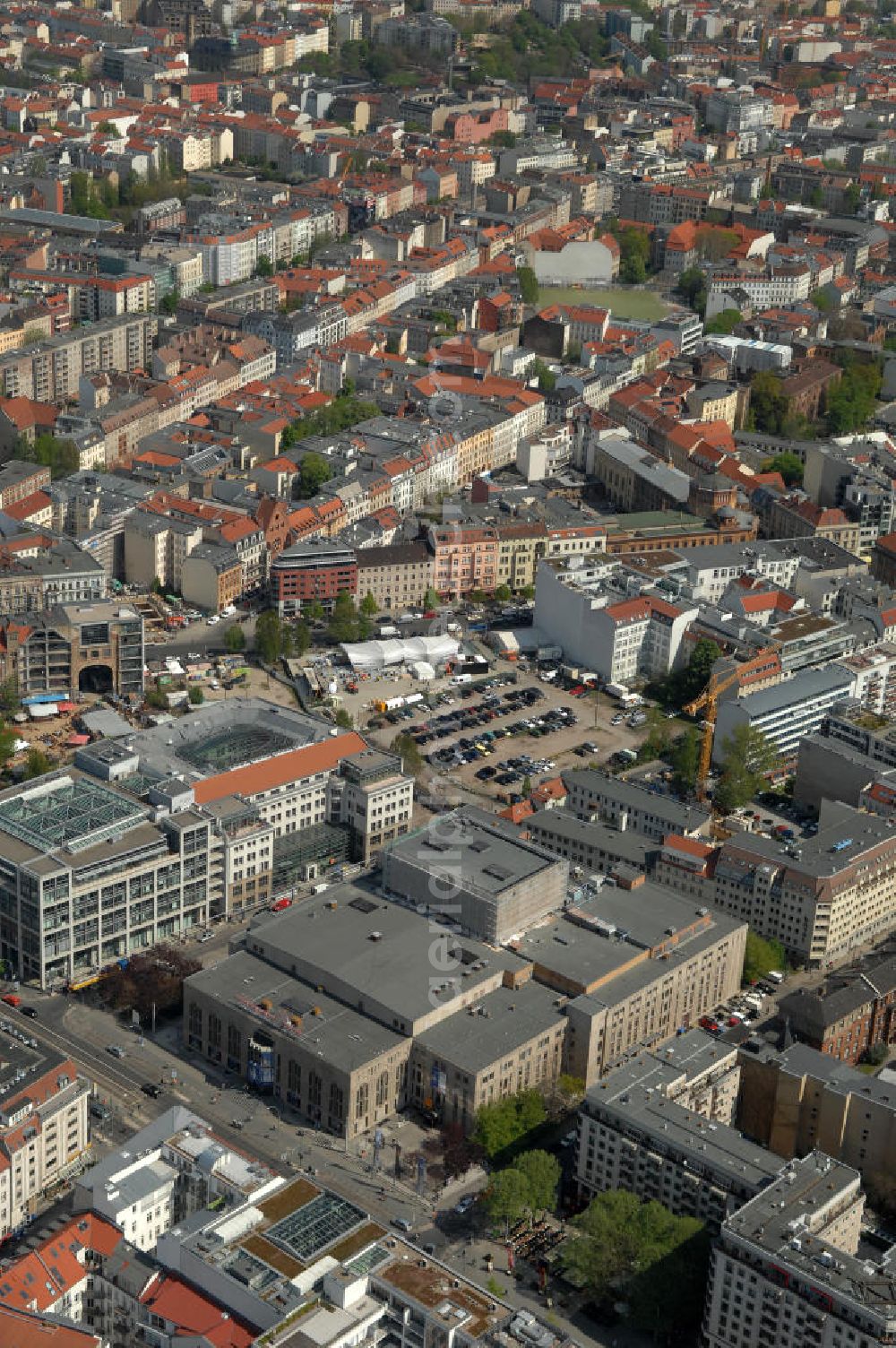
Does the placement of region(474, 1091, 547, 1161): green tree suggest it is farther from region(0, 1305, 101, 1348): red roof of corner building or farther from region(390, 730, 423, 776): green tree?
region(390, 730, 423, 776): green tree

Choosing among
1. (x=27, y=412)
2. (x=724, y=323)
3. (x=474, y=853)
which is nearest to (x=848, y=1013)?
(x=474, y=853)

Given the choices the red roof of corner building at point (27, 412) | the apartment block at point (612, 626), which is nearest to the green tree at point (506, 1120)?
the apartment block at point (612, 626)

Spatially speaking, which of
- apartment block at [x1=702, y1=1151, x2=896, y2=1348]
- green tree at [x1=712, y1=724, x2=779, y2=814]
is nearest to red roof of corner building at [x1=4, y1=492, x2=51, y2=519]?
green tree at [x1=712, y1=724, x2=779, y2=814]

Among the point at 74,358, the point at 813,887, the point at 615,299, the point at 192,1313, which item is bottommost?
the point at 615,299

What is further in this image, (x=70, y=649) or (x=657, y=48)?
(x=657, y=48)

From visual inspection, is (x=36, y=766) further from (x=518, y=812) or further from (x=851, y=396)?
(x=851, y=396)

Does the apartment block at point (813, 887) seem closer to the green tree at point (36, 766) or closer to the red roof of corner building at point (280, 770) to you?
the red roof of corner building at point (280, 770)

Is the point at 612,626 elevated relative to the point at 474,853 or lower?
lower
